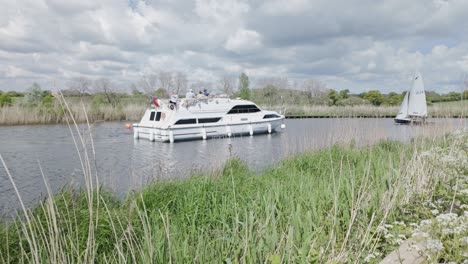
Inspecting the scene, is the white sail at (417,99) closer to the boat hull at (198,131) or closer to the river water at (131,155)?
the river water at (131,155)

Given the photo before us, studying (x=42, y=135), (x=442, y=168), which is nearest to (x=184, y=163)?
(x=442, y=168)

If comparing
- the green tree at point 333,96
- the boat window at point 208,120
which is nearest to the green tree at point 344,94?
the green tree at point 333,96

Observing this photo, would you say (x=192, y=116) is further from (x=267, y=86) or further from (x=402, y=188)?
(x=267, y=86)

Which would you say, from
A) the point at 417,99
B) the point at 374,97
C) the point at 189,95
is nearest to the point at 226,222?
the point at 189,95

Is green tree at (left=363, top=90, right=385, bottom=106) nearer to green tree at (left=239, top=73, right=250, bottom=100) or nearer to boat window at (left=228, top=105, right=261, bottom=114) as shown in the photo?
green tree at (left=239, top=73, right=250, bottom=100)

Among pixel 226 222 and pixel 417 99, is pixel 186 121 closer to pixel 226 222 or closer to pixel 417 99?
pixel 417 99

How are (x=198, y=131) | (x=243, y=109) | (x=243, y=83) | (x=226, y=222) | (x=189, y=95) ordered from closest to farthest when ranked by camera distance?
(x=226, y=222)
(x=198, y=131)
(x=189, y=95)
(x=243, y=109)
(x=243, y=83)

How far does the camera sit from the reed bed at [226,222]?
1.86 meters

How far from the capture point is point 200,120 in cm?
2089

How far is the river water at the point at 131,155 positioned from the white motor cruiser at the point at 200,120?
79 cm

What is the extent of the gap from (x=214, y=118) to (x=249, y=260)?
19474 mm

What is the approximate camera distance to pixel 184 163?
12.7 metres

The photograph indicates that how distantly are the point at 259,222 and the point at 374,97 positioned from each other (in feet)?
207

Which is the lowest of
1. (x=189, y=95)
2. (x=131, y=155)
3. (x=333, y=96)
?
(x=131, y=155)
